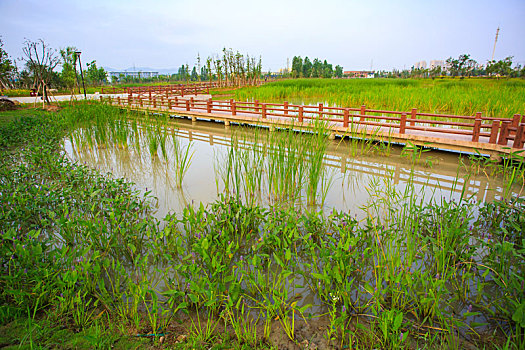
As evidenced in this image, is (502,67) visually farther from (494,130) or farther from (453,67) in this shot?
(494,130)

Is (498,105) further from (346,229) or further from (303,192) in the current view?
(346,229)

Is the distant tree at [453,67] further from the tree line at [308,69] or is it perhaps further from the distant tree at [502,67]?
the tree line at [308,69]

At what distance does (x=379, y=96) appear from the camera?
1235 cm

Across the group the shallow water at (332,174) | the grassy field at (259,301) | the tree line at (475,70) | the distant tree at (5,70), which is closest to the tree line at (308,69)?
the tree line at (475,70)

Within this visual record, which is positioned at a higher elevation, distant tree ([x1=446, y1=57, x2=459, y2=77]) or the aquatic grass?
distant tree ([x1=446, y1=57, x2=459, y2=77])

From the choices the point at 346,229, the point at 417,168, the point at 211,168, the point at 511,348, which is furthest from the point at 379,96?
the point at 511,348

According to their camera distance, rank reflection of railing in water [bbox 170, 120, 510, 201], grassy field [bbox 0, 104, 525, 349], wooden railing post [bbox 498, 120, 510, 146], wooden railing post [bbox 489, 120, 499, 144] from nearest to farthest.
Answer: grassy field [bbox 0, 104, 525, 349]
reflection of railing in water [bbox 170, 120, 510, 201]
wooden railing post [bbox 498, 120, 510, 146]
wooden railing post [bbox 489, 120, 499, 144]

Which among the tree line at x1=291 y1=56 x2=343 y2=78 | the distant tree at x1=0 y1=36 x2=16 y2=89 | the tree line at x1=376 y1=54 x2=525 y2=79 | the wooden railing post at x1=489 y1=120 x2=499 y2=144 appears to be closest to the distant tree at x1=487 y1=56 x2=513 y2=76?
the tree line at x1=376 y1=54 x2=525 y2=79

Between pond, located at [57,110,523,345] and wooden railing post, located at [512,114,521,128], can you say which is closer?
pond, located at [57,110,523,345]

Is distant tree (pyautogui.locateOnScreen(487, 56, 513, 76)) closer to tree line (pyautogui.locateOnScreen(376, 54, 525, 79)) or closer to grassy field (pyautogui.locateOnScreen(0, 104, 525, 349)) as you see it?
tree line (pyautogui.locateOnScreen(376, 54, 525, 79))

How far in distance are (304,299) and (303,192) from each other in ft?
7.64

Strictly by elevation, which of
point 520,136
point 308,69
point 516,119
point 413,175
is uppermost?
point 308,69

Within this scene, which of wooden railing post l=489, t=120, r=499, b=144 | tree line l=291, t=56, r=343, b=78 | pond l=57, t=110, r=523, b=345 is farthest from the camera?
tree line l=291, t=56, r=343, b=78

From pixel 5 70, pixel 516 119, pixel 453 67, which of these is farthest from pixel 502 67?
pixel 5 70
